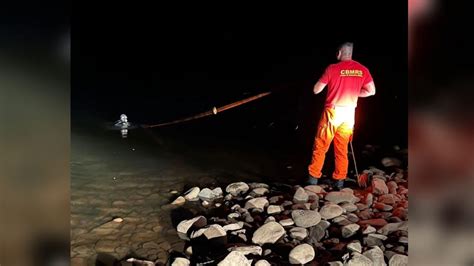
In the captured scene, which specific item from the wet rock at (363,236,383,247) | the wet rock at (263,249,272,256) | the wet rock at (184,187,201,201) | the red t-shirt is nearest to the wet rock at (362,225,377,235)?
the wet rock at (363,236,383,247)

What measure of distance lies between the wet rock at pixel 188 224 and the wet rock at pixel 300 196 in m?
1.10

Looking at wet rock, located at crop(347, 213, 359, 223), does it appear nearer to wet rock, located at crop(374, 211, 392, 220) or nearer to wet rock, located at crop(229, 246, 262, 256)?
wet rock, located at crop(374, 211, 392, 220)

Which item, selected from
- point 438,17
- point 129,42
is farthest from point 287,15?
point 438,17

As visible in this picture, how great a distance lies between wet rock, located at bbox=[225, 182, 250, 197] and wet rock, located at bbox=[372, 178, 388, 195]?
1.38 meters

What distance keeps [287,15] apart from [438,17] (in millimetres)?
15543

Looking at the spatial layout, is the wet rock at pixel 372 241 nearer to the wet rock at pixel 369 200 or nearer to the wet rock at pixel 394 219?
the wet rock at pixel 394 219

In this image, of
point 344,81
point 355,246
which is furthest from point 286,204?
point 344,81

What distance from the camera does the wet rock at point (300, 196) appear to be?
4.76 meters

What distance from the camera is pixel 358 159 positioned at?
7242mm

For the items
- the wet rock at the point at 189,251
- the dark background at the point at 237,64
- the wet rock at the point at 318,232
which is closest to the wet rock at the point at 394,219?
the wet rock at the point at 318,232

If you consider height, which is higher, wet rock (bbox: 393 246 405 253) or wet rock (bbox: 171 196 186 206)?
wet rock (bbox: 171 196 186 206)

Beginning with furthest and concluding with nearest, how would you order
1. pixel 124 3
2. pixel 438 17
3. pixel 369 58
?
pixel 124 3
pixel 369 58
pixel 438 17

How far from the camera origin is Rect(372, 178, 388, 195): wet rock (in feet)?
16.3

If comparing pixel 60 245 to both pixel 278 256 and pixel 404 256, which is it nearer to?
pixel 278 256
